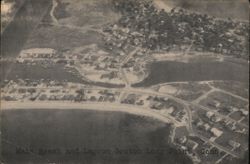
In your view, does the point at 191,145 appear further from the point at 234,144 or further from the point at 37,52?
the point at 37,52

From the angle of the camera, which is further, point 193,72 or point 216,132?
point 193,72

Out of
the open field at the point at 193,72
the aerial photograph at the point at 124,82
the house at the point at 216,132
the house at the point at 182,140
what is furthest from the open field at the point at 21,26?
the house at the point at 216,132

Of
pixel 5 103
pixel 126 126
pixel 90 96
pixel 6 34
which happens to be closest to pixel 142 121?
pixel 126 126

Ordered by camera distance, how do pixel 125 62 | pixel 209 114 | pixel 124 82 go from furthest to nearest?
1. pixel 125 62
2. pixel 124 82
3. pixel 209 114

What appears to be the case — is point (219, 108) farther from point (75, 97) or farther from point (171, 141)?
point (75, 97)

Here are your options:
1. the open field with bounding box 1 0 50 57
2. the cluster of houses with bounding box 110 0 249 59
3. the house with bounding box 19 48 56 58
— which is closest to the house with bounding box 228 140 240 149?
the cluster of houses with bounding box 110 0 249 59

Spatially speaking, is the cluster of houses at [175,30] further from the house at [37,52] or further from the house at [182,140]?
the house at [182,140]

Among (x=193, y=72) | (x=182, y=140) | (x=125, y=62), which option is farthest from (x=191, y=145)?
(x=125, y=62)
